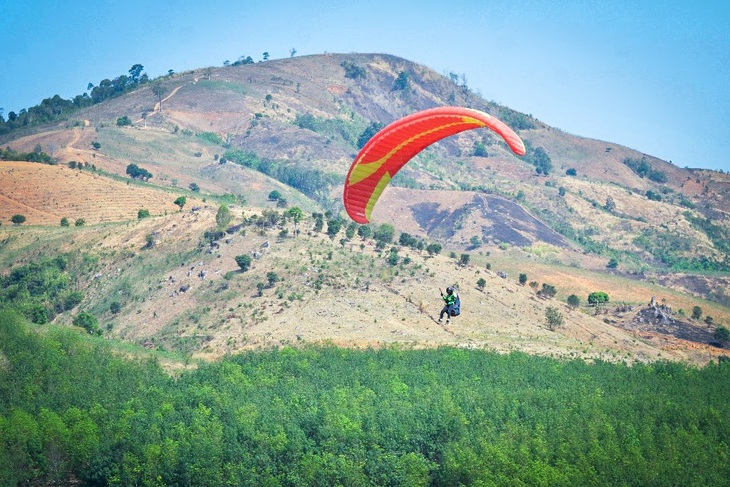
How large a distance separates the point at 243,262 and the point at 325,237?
10211 millimetres

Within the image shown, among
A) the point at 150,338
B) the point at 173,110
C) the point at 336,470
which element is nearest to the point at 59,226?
the point at 150,338

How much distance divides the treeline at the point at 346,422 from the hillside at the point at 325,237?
9.63 meters

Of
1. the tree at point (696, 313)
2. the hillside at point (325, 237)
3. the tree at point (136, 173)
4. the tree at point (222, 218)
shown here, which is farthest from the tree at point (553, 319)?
the tree at point (136, 173)

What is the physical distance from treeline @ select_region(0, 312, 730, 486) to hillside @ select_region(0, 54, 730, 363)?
9.63 meters

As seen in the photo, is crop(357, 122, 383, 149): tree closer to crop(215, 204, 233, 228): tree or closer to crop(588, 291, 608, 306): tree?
crop(588, 291, 608, 306): tree

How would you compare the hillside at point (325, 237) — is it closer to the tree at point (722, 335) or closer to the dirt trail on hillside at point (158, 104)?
the dirt trail on hillside at point (158, 104)

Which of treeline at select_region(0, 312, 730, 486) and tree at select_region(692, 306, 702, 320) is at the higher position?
tree at select_region(692, 306, 702, 320)

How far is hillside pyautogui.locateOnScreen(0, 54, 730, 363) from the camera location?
255ft

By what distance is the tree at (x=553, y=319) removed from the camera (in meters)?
81.5

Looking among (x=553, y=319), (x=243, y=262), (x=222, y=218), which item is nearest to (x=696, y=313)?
(x=553, y=319)

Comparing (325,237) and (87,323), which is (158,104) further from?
(87,323)

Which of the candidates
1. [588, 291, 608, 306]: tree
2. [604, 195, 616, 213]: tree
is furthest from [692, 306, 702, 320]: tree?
[604, 195, 616, 213]: tree

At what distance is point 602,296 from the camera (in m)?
101

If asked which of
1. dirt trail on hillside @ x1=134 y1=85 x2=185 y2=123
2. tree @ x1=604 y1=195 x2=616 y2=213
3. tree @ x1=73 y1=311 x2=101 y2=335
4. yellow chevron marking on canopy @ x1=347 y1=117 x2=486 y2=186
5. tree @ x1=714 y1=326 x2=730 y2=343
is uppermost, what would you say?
dirt trail on hillside @ x1=134 y1=85 x2=185 y2=123
